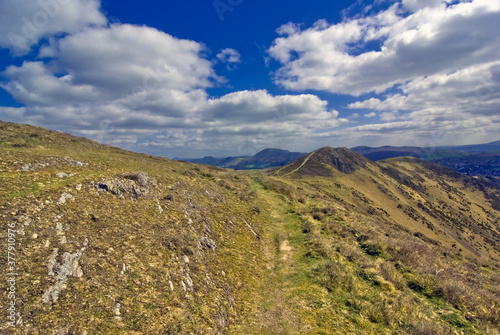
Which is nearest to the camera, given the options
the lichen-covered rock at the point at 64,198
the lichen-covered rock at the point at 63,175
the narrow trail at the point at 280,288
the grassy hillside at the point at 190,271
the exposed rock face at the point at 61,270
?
the exposed rock face at the point at 61,270

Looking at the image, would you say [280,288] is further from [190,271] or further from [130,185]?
[130,185]

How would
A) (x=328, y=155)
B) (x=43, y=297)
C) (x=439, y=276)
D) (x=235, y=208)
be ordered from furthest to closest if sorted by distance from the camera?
(x=328, y=155), (x=235, y=208), (x=439, y=276), (x=43, y=297)

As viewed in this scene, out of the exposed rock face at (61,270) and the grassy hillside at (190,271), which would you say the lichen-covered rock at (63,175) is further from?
the exposed rock face at (61,270)

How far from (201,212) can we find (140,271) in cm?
1021

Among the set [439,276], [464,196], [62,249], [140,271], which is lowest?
[464,196]

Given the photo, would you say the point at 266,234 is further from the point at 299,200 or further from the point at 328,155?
the point at 328,155

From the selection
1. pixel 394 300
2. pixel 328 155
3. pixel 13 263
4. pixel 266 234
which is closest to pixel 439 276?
pixel 394 300

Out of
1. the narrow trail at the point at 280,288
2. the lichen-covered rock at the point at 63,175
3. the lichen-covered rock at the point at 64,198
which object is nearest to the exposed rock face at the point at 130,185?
the lichen-covered rock at the point at 64,198

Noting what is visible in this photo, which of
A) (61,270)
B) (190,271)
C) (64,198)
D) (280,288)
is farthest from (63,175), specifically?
(280,288)

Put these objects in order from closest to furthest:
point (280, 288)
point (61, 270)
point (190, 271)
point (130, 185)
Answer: point (61, 270) < point (190, 271) < point (280, 288) < point (130, 185)

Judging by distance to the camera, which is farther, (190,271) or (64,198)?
(64,198)

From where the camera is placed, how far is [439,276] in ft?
51.4

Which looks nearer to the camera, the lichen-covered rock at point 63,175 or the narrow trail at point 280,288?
the narrow trail at point 280,288

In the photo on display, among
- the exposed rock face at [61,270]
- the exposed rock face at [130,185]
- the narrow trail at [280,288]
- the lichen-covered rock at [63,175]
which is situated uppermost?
the lichen-covered rock at [63,175]
